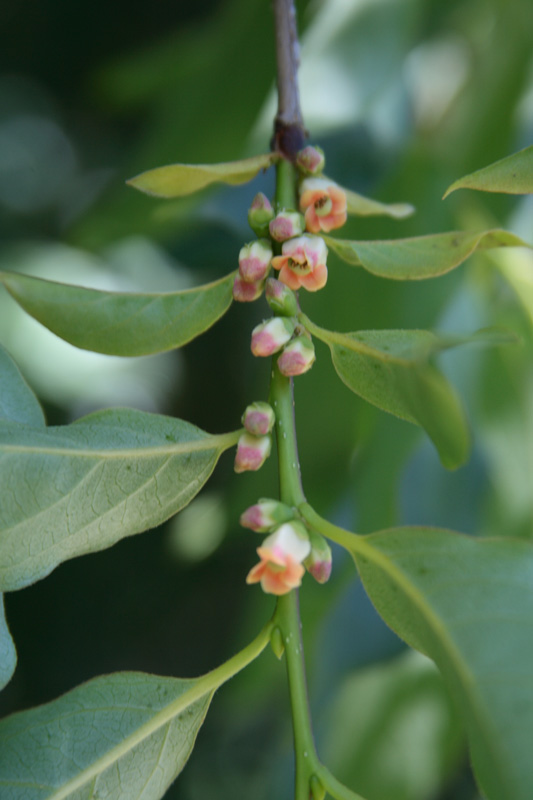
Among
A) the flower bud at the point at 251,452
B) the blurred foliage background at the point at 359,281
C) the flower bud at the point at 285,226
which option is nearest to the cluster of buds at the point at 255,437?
the flower bud at the point at 251,452

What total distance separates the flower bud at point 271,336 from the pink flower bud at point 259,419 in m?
0.03

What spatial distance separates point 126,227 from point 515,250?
1.55 ft

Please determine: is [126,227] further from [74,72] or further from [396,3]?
[74,72]

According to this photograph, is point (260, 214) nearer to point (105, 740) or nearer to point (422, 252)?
point (422, 252)

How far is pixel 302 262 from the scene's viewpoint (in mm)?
475

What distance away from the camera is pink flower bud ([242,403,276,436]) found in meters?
0.44

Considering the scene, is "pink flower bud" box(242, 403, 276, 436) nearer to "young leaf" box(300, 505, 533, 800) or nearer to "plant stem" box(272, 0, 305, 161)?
"young leaf" box(300, 505, 533, 800)

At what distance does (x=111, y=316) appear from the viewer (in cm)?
49

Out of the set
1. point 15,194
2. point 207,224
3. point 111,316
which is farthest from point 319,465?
point 15,194

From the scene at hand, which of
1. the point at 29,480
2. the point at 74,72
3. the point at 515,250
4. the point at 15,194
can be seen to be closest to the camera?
the point at 29,480

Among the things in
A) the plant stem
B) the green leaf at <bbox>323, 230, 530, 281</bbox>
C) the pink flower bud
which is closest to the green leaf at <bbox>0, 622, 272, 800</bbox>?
the pink flower bud

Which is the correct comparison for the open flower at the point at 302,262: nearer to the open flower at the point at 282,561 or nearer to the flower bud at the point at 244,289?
the flower bud at the point at 244,289

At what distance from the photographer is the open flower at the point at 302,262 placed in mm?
474

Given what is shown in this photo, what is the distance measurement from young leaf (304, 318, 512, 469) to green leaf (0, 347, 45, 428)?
6.8 inches
